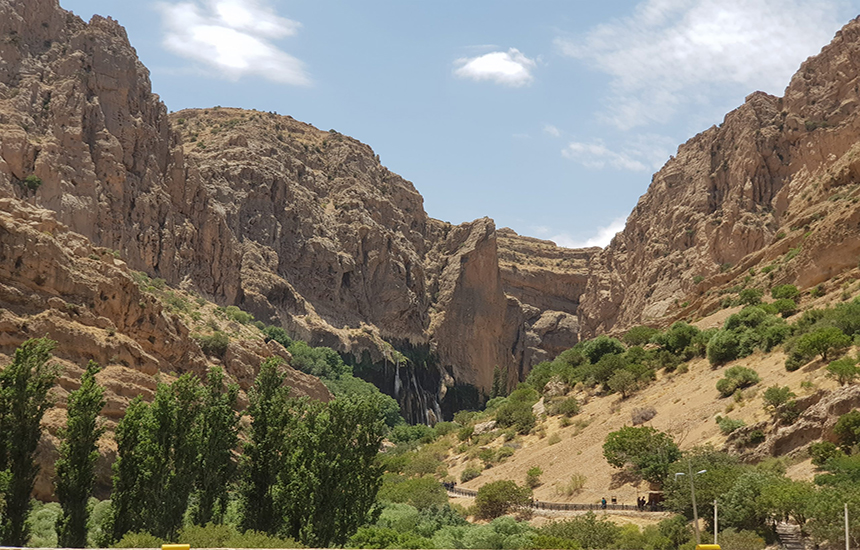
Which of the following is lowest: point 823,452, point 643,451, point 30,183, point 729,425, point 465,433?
point 823,452

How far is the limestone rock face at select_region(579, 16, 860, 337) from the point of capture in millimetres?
70688

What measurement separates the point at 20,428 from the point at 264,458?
356 inches

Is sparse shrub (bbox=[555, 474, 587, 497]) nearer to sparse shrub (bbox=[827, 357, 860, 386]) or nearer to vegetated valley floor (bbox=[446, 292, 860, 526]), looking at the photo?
vegetated valley floor (bbox=[446, 292, 860, 526])

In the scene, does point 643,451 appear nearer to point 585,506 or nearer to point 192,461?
point 585,506

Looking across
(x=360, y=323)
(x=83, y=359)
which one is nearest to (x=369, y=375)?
(x=360, y=323)

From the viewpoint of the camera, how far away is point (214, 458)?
32.8 meters

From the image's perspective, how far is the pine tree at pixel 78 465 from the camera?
28.9 metres

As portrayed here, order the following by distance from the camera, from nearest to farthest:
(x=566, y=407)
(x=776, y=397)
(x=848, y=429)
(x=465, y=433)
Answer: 1. (x=848, y=429)
2. (x=776, y=397)
3. (x=566, y=407)
4. (x=465, y=433)

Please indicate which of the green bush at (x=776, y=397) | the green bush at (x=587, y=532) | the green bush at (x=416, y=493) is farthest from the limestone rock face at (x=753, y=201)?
the green bush at (x=587, y=532)

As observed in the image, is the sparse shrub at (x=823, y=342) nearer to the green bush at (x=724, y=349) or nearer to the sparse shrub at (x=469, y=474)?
the green bush at (x=724, y=349)

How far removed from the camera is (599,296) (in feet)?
397

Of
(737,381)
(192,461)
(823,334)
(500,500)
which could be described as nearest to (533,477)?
(500,500)

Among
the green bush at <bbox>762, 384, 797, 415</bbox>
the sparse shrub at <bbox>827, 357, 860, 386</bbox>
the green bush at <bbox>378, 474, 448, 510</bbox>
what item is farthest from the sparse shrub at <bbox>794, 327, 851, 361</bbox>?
the green bush at <bbox>378, 474, 448, 510</bbox>

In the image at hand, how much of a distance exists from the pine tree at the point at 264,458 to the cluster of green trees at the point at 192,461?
4 cm
